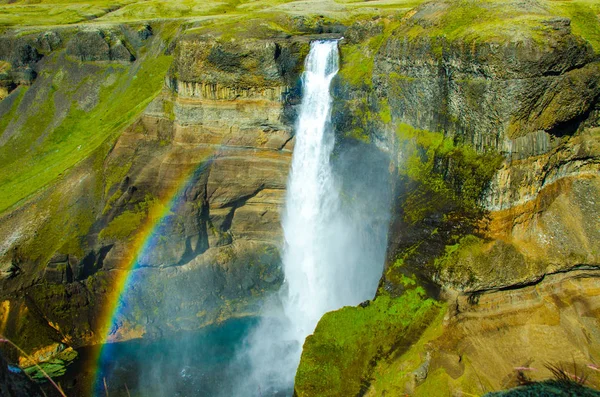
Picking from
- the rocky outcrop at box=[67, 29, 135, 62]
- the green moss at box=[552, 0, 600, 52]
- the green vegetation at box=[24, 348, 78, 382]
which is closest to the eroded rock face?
the green vegetation at box=[24, 348, 78, 382]

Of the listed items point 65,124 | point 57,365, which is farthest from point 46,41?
point 57,365

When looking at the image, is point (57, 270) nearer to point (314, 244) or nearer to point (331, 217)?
point (314, 244)

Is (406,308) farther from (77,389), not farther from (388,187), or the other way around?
(77,389)

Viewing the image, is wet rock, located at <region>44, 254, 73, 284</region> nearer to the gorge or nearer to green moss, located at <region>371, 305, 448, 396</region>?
the gorge

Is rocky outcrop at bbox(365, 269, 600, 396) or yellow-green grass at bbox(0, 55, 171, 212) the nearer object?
rocky outcrop at bbox(365, 269, 600, 396)

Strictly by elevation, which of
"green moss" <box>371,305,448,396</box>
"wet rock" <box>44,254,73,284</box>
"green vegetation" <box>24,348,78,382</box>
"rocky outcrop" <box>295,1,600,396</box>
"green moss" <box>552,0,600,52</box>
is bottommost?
"green vegetation" <box>24,348,78,382</box>

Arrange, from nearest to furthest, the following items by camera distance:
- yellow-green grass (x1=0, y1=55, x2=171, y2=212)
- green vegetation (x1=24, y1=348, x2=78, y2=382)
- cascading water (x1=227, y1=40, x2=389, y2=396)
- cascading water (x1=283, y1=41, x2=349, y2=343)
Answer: green vegetation (x1=24, y1=348, x2=78, y2=382) < cascading water (x1=227, y1=40, x2=389, y2=396) < cascading water (x1=283, y1=41, x2=349, y2=343) < yellow-green grass (x1=0, y1=55, x2=171, y2=212)

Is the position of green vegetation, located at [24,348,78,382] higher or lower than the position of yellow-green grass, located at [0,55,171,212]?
lower
